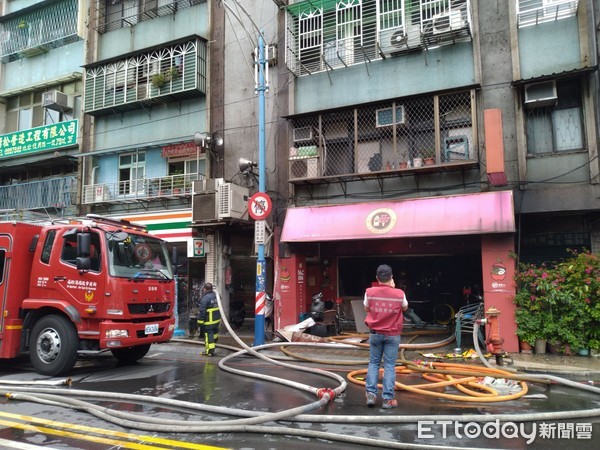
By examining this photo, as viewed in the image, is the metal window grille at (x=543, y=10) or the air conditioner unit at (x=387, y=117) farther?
the air conditioner unit at (x=387, y=117)

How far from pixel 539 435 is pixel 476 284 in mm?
9537

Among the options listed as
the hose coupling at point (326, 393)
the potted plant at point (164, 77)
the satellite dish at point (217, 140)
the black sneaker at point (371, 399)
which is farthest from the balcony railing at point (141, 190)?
the black sneaker at point (371, 399)

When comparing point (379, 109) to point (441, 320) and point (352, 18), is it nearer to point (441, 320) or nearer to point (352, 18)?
point (352, 18)

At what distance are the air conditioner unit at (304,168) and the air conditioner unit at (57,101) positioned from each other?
35.6 ft

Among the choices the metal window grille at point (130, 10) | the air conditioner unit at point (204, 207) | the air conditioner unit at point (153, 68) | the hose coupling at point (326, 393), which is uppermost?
the metal window grille at point (130, 10)

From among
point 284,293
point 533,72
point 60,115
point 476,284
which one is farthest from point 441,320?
point 60,115

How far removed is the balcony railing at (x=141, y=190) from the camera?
16.3 m

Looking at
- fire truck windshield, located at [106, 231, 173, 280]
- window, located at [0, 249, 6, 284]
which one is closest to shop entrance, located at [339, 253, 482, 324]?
fire truck windshield, located at [106, 231, 173, 280]

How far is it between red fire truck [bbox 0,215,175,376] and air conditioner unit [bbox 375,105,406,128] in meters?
7.40

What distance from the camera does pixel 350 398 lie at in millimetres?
6770

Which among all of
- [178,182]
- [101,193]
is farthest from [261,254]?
[101,193]

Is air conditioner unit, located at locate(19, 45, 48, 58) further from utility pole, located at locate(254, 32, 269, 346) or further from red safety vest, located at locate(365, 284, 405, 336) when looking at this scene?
red safety vest, located at locate(365, 284, 405, 336)

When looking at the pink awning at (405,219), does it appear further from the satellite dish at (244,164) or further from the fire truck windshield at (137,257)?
the fire truck windshield at (137,257)

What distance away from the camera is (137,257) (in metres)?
9.30
